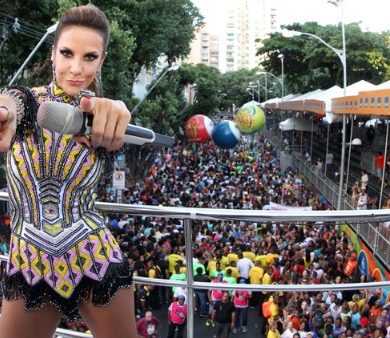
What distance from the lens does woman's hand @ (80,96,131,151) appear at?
1672mm

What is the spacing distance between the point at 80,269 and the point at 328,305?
4.50 metres

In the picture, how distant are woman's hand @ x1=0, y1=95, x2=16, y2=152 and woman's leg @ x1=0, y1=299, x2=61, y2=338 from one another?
641 mm

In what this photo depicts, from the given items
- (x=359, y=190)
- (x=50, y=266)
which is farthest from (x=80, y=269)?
(x=359, y=190)

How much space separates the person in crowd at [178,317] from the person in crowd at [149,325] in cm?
14

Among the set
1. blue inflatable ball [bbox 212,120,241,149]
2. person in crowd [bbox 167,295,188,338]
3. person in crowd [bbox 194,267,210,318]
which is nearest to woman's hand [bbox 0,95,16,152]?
person in crowd [bbox 167,295,188,338]

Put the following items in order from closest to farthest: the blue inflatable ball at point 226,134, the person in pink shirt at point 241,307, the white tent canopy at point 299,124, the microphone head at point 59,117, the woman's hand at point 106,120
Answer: the microphone head at point 59,117
the woman's hand at point 106,120
the person in pink shirt at point 241,307
the blue inflatable ball at point 226,134
the white tent canopy at point 299,124

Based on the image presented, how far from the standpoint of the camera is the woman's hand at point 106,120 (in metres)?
1.67

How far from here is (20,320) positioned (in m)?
2.10

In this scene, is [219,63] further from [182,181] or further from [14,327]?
[14,327]

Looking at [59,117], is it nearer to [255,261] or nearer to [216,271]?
[216,271]

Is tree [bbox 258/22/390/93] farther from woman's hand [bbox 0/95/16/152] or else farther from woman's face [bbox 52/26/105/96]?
woman's hand [bbox 0/95/16/152]

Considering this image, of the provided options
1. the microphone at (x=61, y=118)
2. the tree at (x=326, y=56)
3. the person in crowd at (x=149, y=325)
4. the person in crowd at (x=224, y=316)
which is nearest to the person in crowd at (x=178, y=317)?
the person in crowd at (x=149, y=325)

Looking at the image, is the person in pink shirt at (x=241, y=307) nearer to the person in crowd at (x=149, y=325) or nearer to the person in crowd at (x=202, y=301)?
the person in crowd at (x=202, y=301)

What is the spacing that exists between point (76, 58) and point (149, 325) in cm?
326
